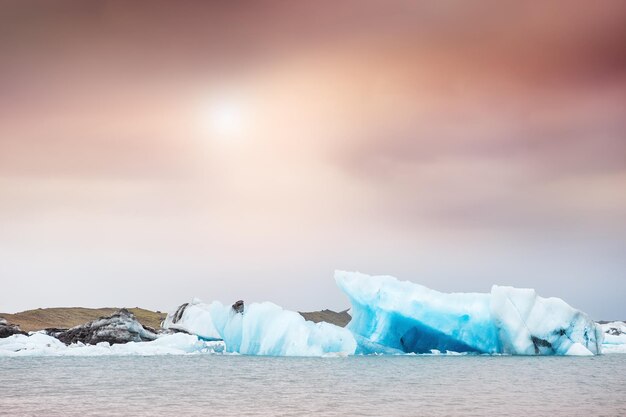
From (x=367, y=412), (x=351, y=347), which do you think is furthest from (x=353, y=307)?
(x=367, y=412)

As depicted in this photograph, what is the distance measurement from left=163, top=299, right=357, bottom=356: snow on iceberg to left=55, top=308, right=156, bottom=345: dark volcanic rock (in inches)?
426

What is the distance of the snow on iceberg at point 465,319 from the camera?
44.5 metres

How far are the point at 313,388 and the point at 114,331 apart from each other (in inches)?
1281

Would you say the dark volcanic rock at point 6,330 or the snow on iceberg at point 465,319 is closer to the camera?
the snow on iceberg at point 465,319

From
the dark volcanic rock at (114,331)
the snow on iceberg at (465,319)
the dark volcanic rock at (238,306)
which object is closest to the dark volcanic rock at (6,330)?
the dark volcanic rock at (114,331)

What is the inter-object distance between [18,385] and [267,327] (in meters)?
18.6

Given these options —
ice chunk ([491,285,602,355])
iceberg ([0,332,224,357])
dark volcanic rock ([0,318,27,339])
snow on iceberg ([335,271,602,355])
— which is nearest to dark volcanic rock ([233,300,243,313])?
snow on iceberg ([335,271,602,355])

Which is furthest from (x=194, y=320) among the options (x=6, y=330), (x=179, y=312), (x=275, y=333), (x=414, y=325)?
(x=414, y=325)

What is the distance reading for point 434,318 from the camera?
44.8 meters

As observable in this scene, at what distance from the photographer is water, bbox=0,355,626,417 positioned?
21875 millimetres

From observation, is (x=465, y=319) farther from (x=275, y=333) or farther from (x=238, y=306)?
(x=238, y=306)

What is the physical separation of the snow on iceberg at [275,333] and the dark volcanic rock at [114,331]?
10.8 m

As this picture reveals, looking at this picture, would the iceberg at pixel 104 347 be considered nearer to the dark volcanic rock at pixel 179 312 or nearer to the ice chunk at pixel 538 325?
the dark volcanic rock at pixel 179 312

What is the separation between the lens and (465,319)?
1785 inches
